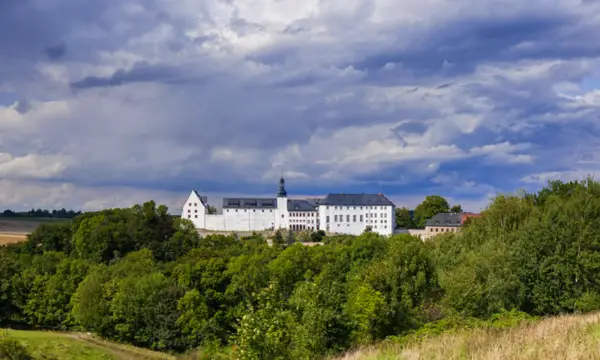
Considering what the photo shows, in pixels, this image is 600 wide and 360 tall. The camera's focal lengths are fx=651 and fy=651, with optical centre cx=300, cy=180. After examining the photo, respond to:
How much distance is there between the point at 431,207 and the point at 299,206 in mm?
32763

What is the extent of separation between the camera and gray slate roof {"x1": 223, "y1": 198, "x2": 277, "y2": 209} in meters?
164

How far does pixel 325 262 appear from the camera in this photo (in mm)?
70438

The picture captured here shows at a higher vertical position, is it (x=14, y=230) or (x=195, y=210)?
(x=195, y=210)

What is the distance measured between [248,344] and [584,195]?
3088 centimetres

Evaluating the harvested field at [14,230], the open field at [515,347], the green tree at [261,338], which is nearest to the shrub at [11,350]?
the green tree at [261,338]

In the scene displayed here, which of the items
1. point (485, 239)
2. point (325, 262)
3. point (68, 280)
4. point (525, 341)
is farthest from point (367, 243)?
point (525, 341)

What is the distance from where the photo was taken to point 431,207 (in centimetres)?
15575

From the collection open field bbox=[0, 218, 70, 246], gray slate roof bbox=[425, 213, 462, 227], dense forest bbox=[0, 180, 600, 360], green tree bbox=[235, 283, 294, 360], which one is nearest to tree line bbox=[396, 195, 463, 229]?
gray slate roof bbox=[425, 213, 462, 227]

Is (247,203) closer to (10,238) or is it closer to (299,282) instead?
(10,238)

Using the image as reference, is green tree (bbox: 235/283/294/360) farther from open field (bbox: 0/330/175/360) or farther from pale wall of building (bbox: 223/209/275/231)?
pale wall of building (bbox: 223/209/275/231)

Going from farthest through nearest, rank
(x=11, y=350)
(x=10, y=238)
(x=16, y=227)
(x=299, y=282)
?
1. (x=16, y=227)
2. (x=10, y=238)
3. (x=299, y=282)
4. (x=11, y=350)

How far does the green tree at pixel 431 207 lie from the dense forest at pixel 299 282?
6911 centimetres

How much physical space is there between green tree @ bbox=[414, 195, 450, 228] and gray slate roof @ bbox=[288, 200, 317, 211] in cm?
2732

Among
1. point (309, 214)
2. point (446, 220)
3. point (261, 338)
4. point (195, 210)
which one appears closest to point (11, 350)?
point (261, 338)
